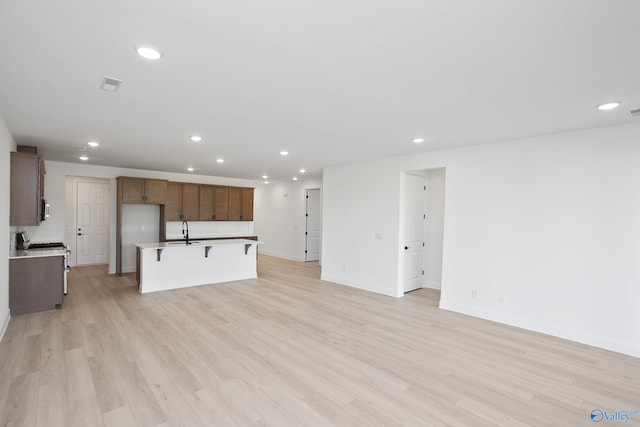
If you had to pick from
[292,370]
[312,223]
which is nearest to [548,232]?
[292,370]

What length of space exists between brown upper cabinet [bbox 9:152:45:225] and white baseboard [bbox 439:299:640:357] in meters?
6.28

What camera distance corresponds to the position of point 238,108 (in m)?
3.20

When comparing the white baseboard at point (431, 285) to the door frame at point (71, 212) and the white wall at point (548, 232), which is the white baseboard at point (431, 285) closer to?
the white wall at point (548, 232)

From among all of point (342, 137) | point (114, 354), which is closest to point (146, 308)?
point (114, 354)

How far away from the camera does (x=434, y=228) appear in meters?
6.41

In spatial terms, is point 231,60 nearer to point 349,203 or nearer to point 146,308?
point 146,308

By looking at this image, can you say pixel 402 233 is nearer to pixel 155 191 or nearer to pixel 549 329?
pixel 549 329

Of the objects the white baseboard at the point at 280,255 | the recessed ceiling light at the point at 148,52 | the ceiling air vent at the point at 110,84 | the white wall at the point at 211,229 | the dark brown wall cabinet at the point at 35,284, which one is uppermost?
the recessed ceiling light at the point at 148,52

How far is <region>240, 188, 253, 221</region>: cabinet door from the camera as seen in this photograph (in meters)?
9.38

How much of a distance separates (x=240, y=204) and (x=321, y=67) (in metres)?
7.46

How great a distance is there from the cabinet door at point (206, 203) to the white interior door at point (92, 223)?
2.58 m

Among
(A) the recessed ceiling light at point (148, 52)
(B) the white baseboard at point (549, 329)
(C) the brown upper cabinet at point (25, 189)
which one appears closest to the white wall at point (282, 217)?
(B) the white baseboard at point (549, 329)

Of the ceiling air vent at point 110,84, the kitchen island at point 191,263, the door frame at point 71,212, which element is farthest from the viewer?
the door frame at point 71,212

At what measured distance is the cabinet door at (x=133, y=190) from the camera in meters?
7.19
